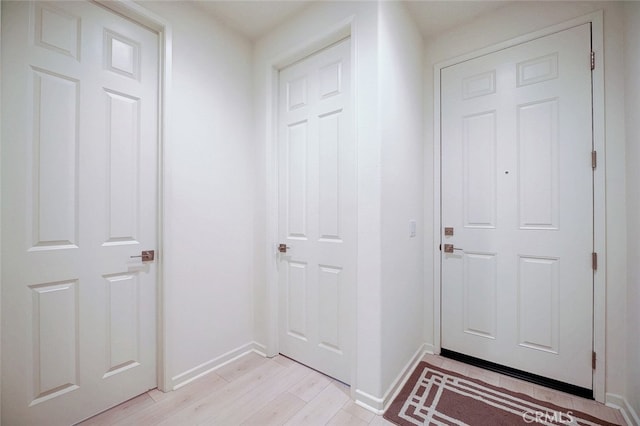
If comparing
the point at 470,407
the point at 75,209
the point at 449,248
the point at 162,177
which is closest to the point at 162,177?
the point at 162,177

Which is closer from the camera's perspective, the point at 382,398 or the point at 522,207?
the point at 382,398

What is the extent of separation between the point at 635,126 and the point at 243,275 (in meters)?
2.74

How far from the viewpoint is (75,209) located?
1482 millimetres

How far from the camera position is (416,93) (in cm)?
214

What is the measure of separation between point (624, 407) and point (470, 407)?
886mm

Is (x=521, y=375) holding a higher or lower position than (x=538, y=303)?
lower

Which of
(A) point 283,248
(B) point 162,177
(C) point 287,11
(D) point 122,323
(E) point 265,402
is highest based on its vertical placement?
(C) point 287,11

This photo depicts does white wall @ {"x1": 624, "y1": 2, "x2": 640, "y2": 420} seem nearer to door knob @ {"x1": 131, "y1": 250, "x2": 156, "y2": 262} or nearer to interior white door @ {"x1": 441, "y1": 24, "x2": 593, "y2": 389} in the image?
interior white door @ {"x1": 441, "y1": 24, "x2": 593, "y2": 389}

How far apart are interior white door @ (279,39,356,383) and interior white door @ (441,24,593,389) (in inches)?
36.9

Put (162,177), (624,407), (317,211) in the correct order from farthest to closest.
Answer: (317,211) → (162,177) → (624,407)

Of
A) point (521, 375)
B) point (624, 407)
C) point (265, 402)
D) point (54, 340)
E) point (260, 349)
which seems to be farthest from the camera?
point (260, 349)

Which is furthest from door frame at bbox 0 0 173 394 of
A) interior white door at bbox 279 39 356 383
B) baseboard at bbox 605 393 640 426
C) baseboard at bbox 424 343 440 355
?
baseboard at bbox 605 393 640 426

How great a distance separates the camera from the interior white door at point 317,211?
187cm

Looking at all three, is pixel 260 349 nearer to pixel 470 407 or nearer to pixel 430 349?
pixel 430 349
